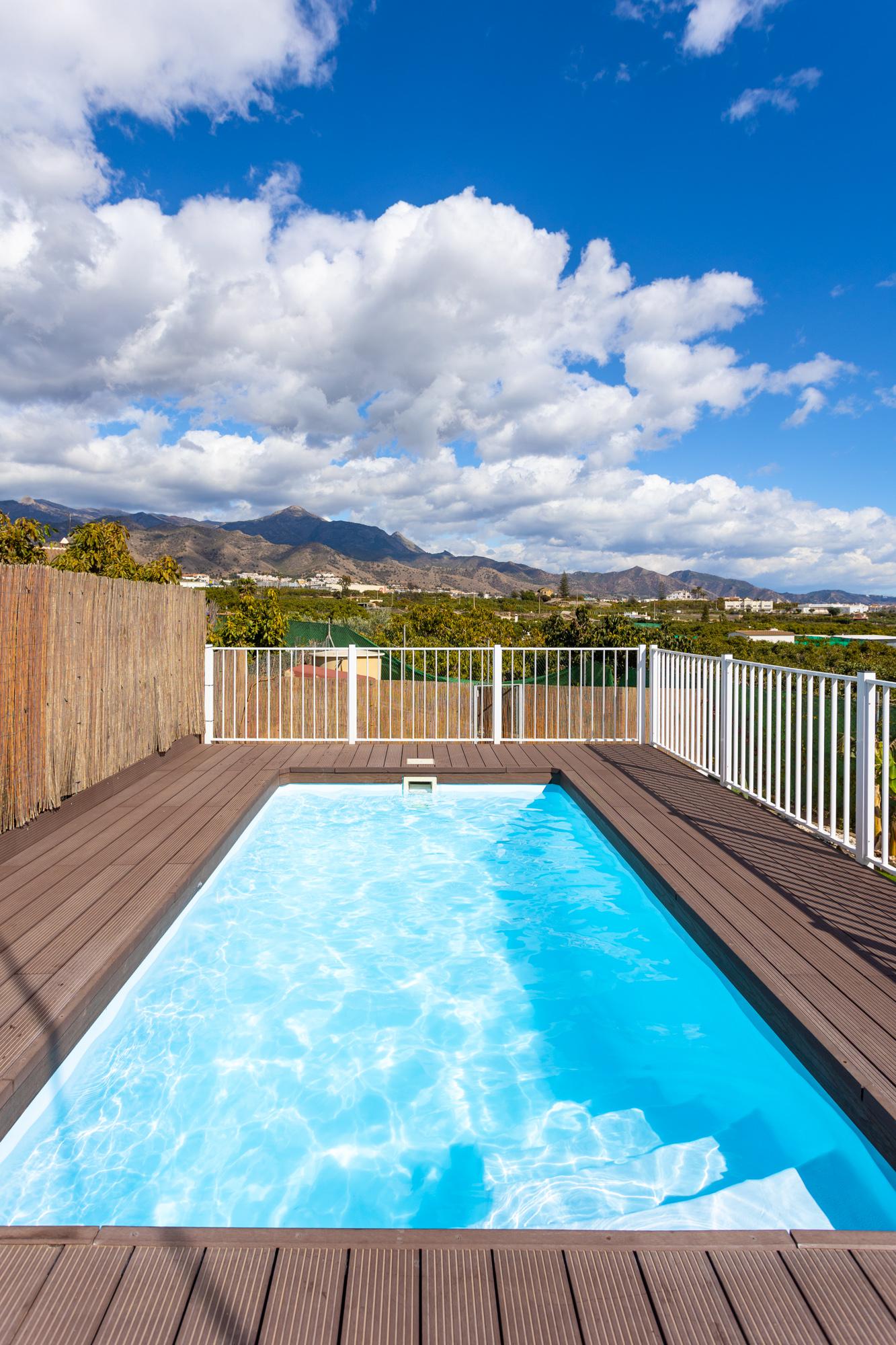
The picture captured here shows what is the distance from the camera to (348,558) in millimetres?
98938

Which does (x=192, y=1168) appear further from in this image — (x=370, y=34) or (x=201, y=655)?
(x=370, y=34)

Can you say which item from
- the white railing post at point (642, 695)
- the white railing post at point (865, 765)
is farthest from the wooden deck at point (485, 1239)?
the white railing post at point (642, 695)

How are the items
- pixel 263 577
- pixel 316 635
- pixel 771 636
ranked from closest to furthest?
pixel 316 635 < pixel 771 636 < pixel 263 577

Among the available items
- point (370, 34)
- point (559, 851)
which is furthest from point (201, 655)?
point (370, 34)

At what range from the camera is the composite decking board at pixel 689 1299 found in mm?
1285

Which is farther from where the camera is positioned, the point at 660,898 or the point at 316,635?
the point at 316,635

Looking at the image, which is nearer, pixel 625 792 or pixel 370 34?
pixel 625 792

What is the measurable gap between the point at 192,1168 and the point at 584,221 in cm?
1623

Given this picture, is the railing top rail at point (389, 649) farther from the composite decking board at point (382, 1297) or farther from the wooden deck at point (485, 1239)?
the composite decking board at point (382, 1297)

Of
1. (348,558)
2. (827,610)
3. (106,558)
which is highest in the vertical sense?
(348,558)

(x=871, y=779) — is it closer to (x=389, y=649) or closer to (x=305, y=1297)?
(x=305, y=1297)

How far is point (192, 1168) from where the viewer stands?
7.25ft

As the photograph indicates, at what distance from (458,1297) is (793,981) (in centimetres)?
171

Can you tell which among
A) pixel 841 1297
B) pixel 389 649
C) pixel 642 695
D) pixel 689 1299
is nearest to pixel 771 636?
pixel 642 695
